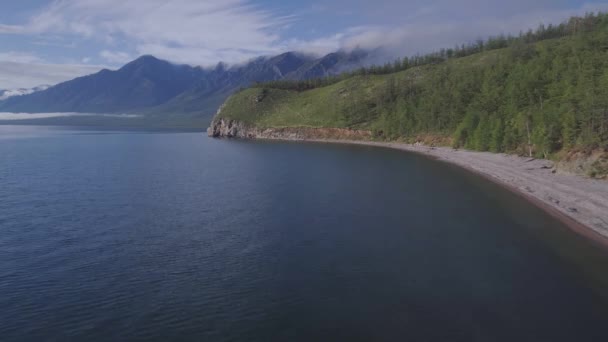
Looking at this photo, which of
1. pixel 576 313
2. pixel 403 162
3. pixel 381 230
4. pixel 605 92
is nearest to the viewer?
pixel 576 313

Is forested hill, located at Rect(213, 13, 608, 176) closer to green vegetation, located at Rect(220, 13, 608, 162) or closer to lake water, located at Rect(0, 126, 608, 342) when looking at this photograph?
green vegetation, located at Rect(220, 13, 608, 162)

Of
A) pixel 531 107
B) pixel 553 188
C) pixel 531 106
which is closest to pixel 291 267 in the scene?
pixel 553 188

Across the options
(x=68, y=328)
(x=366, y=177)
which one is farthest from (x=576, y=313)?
(x=366, y=177)

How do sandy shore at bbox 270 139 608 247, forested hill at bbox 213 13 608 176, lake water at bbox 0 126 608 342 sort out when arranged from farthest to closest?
forested hill at bbox 213 13 608 176 < sandy shore at bbox 270 139 608 247 < lake water at bbox 0 126 608 342

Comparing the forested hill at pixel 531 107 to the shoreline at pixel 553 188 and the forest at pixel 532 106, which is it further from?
the shoreline at pixel 553 188

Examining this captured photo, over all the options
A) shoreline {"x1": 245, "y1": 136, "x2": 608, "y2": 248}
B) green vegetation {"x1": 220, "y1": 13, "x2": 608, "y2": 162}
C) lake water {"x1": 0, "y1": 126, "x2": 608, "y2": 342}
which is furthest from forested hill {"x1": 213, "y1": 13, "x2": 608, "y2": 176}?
lake water {"x1": 0, "y1": 126, "x2": 608, "y2": 342}

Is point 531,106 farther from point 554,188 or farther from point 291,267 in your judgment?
point 291,267

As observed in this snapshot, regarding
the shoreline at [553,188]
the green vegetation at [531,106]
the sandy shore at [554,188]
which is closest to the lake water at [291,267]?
the shoreline at [553,188]

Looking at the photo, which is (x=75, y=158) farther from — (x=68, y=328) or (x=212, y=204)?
(x=68, y=328)
